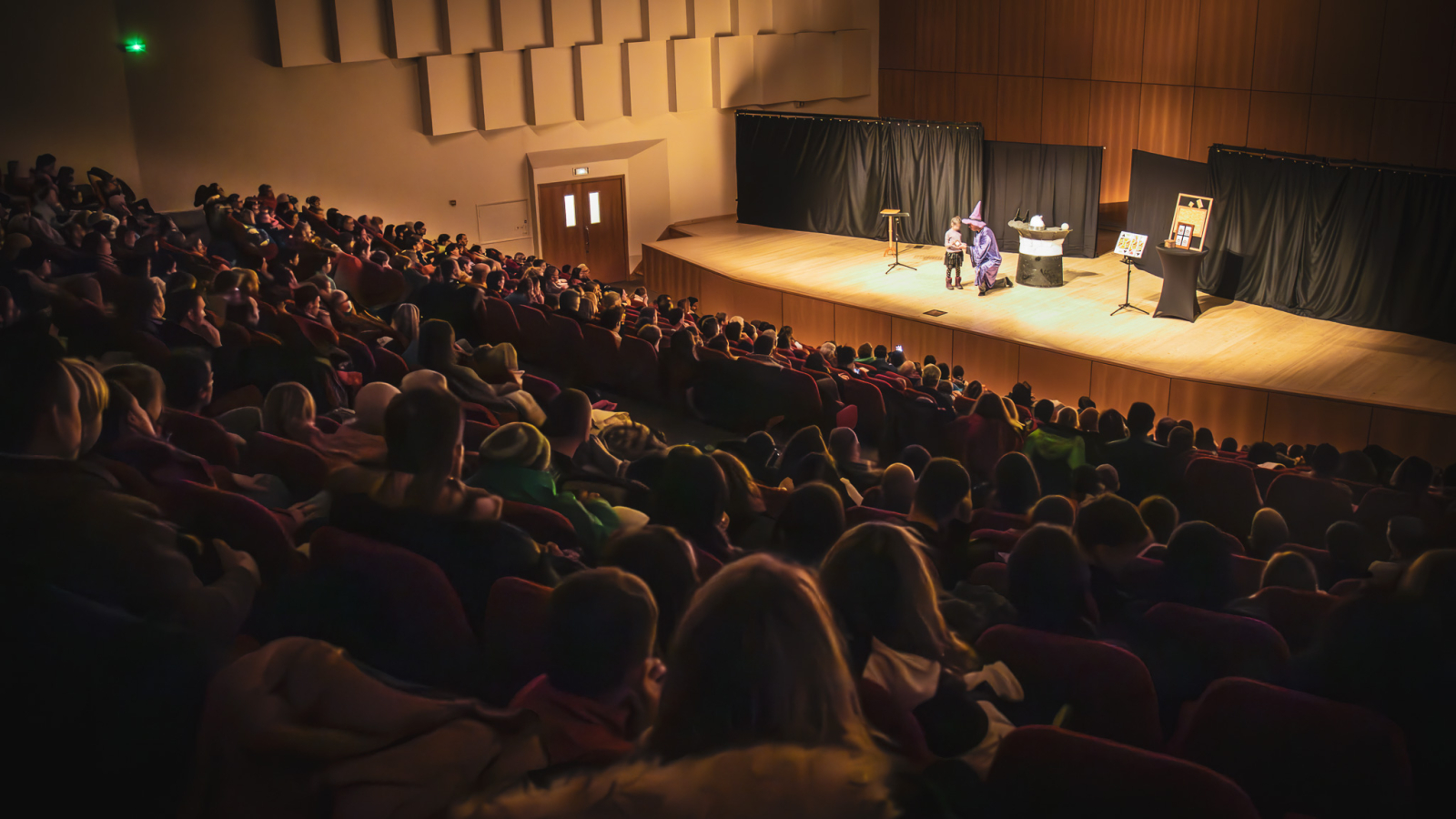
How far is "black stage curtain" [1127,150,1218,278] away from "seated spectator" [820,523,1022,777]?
36.5ft

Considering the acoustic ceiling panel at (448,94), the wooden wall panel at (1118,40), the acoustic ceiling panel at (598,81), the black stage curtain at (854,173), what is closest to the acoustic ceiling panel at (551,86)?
the acoustic ceiling panel at (598,81)

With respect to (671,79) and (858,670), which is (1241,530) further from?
(671,79)

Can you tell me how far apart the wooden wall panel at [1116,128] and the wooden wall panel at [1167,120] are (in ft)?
0.40

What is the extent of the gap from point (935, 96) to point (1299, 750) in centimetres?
Result: 1545

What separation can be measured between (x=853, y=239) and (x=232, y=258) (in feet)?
31.4

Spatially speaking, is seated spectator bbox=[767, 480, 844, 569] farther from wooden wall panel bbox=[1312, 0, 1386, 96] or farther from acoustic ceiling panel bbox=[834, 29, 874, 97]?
acoustic ceiling panel bbox=[834, 29, 874, 97]

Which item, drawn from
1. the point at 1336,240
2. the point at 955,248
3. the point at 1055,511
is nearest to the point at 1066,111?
the point at 955,248

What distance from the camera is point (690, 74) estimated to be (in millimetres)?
15320

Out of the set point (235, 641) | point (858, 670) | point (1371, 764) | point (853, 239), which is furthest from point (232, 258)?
point (853, 239)

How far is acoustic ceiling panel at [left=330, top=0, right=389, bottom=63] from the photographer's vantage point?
12.4m

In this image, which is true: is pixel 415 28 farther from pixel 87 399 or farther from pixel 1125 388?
pixel 87 399

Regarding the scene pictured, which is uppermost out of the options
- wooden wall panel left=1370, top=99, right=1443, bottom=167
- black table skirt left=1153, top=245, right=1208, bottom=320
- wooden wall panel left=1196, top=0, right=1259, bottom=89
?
wooden wall panel left=1196, top=0, right=1259, bottom=89

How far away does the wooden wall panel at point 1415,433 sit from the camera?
8055 mm

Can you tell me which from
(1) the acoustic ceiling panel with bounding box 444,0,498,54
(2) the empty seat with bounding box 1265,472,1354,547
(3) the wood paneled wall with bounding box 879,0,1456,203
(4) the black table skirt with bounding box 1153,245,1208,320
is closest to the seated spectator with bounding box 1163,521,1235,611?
(2) the empty seat with bounding box 1265,472,1354,547
